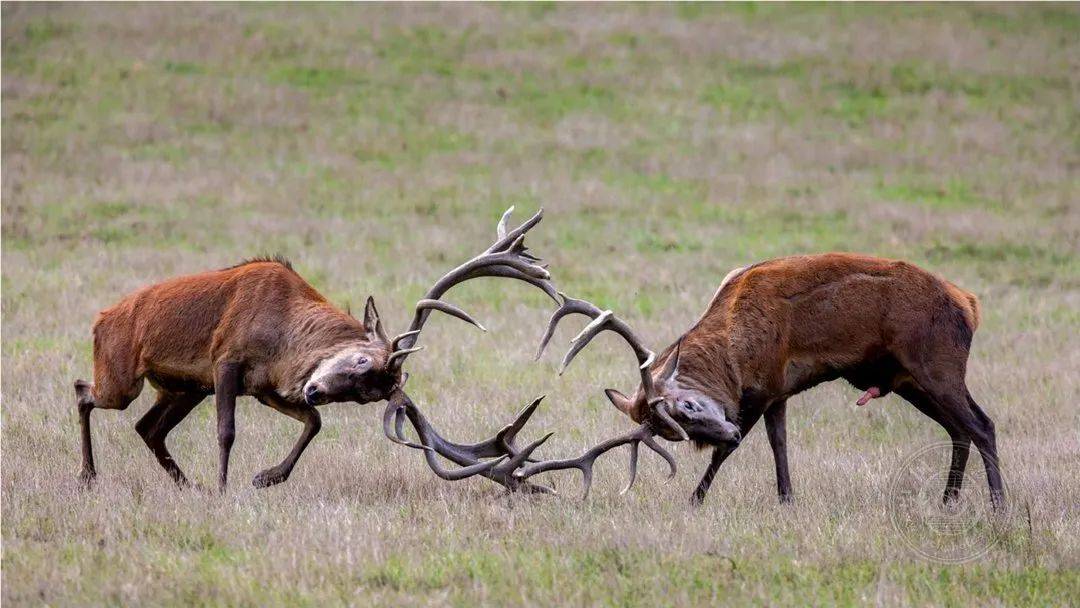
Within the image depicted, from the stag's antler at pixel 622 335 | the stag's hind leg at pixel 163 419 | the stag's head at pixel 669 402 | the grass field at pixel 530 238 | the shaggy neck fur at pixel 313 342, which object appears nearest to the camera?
the grass field at pixel 530 238

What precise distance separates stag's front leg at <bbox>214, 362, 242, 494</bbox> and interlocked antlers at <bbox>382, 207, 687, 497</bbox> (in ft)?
3.19

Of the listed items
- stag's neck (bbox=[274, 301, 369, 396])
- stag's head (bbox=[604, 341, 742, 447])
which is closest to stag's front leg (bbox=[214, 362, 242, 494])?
stag's neck (bbox=[274, 301, 369, 396])

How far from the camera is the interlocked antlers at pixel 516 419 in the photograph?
26.6ft

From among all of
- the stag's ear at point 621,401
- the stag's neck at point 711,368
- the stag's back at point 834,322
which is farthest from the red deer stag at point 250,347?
the stag's back at point 834,322

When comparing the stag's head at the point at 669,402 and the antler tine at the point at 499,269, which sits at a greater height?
the antler tine at the point at 499,269

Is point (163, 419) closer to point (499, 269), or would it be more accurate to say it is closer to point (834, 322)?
point (499, 269)

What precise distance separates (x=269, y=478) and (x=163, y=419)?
41.8 inches

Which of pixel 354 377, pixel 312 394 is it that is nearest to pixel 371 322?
pixel 354 377

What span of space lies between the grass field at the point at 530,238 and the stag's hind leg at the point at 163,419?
0.15m

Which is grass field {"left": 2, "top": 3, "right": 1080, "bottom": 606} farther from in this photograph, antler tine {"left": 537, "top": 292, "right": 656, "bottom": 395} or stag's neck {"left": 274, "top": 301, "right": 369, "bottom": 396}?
antler tine {"left": 537, "top": 292, "right": 656, "bottom": 395}

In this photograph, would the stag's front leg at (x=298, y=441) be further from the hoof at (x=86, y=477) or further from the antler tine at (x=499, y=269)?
the hoof at (x=86, y=477)

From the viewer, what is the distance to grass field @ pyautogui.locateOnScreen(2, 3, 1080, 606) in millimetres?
6836

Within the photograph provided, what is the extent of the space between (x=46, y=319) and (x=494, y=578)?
814 cm

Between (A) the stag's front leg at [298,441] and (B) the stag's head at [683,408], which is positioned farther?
(A) the stag's front leg at [298,441]
